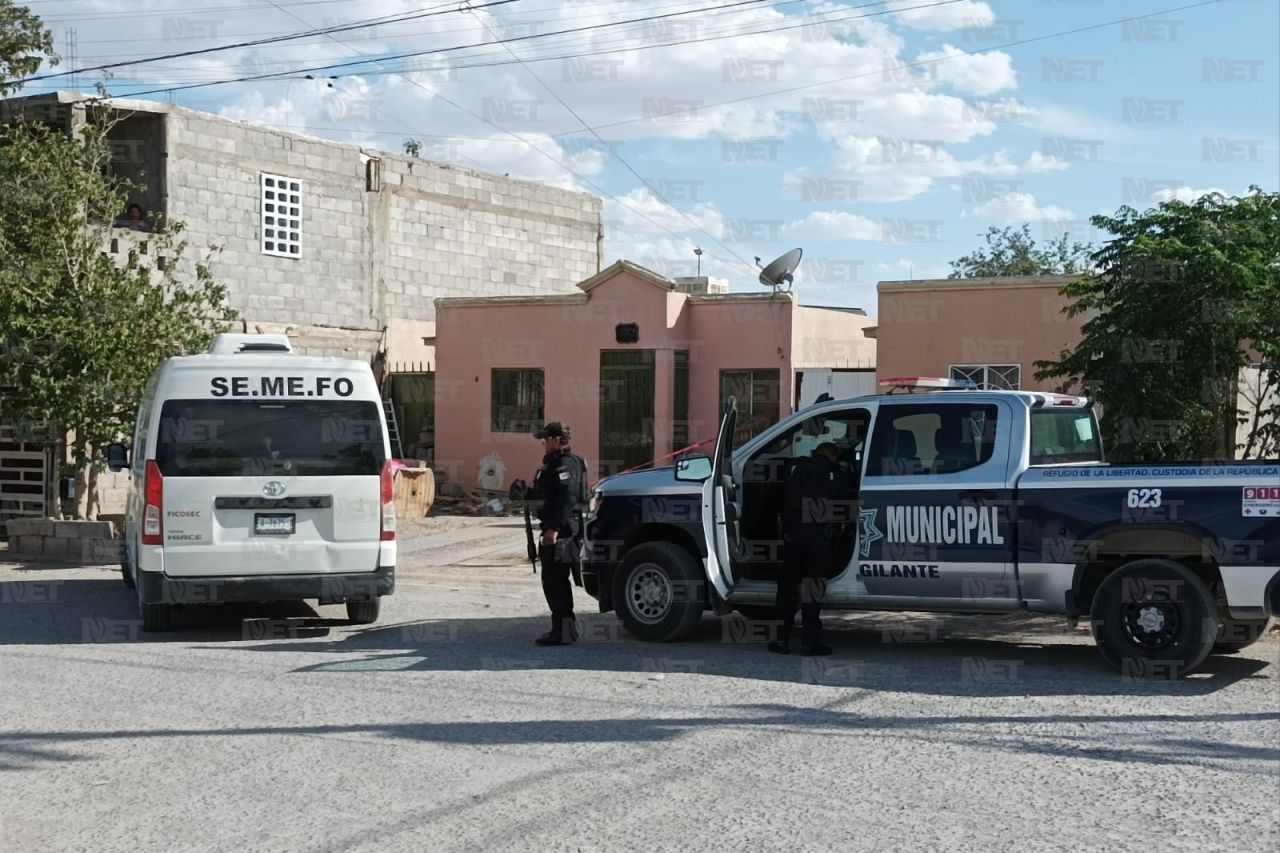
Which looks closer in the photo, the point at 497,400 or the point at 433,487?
the point at 433,487

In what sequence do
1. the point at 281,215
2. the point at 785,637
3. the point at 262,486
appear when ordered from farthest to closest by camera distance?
the point at 281,215
the point at 262,486
the point at 785,637

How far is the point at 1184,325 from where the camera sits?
41.3 feet

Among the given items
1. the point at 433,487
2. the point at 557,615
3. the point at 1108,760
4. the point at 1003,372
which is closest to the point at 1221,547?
the point at 1108,760

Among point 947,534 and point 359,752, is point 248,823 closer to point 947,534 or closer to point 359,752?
point 359,752

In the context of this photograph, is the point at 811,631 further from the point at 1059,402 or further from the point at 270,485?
the point at 270,485

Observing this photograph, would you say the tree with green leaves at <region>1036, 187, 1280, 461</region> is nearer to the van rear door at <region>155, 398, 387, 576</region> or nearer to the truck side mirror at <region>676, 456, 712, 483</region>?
the truck side mirror at <region>676, 456, 712, 483</region>

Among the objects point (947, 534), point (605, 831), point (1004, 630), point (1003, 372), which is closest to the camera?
point (605, 831)

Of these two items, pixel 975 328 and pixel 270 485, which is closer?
pixel 270 485

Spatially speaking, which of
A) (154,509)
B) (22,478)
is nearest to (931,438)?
(154,509)

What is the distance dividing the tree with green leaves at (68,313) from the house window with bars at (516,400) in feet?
27.6

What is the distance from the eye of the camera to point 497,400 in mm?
26578

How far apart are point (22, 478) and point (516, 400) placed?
8577 mm

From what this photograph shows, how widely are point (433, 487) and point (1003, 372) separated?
32.2 feet

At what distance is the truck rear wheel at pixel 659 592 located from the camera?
1108 cm
